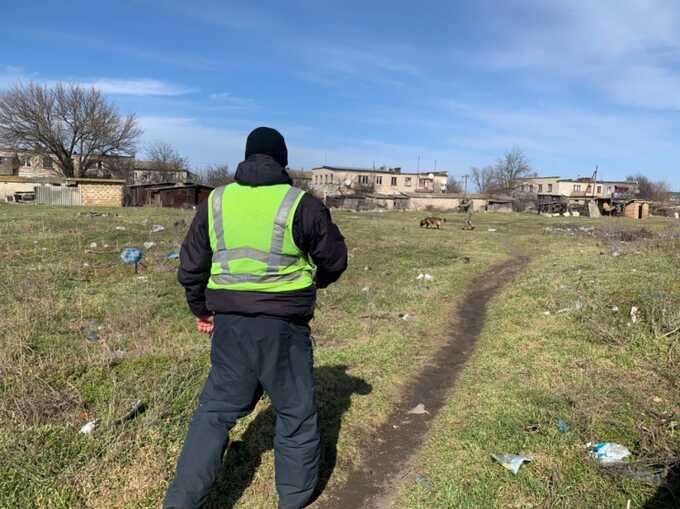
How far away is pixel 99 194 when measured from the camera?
34.3 meters

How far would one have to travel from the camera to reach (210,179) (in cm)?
7144

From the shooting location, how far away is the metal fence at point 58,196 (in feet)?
109

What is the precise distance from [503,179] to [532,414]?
290 feet

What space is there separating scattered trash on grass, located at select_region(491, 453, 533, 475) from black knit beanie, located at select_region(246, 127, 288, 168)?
2.28m

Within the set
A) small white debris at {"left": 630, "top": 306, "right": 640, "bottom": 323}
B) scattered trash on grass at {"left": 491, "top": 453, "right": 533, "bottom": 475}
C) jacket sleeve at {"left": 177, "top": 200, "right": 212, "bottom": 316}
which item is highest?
jacket sleeve at {"left": 177, "top": 200, "right": 212, "bottom": 316}

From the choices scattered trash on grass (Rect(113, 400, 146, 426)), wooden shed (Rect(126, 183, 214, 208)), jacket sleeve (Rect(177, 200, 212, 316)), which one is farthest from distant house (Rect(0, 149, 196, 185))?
jacket sleeve (Rect(177, 200, 212, 316))

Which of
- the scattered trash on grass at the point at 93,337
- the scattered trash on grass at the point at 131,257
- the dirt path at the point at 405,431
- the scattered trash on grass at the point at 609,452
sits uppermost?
the scattered trash on grass at the point at 131,257

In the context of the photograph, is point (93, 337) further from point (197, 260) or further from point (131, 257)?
point (131, 257)

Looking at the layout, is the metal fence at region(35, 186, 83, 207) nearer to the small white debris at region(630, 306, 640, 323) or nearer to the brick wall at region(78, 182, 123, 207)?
the brick wall at region(78, 182, 123, 207)

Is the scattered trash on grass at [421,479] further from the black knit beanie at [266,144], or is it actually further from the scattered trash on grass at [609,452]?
the black knit beanie at [266,144]

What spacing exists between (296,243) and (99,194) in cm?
3638

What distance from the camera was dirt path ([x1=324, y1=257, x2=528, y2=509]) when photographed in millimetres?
2832

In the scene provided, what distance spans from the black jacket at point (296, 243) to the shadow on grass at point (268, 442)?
1.07m

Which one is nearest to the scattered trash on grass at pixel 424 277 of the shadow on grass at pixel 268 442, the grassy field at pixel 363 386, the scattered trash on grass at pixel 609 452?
the grassy field at pixel 363 386
